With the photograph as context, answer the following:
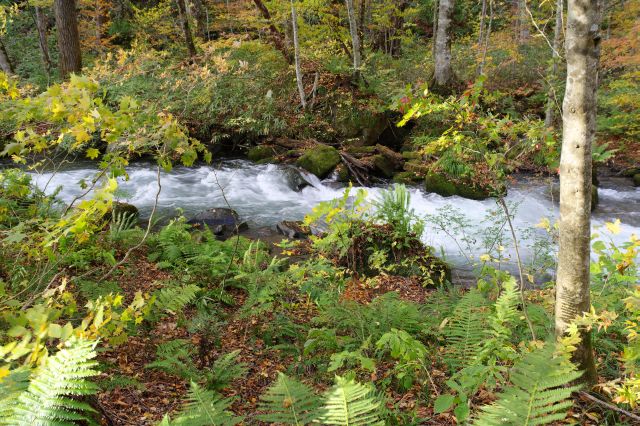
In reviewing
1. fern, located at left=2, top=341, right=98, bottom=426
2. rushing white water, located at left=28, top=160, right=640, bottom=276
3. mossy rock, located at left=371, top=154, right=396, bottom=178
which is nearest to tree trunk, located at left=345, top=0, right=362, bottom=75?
mossy rock, located at left=371, top=154, right=396, bottom=178

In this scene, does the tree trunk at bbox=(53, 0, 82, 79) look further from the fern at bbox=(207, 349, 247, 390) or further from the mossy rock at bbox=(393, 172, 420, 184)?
the fern at bbox=(207, 349, 247, 390)

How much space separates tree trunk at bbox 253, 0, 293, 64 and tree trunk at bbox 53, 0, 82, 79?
5.89m

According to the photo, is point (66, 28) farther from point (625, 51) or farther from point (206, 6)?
point (625, 51)

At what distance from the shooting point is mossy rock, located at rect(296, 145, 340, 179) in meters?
11.7

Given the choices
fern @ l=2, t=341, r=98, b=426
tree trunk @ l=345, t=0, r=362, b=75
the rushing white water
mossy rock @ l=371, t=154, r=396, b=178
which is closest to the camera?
fern @ l=2, t=341, r=98, b=426

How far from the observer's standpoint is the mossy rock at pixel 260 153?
1301cm

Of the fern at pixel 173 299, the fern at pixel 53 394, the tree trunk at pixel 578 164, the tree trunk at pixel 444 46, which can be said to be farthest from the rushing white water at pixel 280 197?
the fern at pixel 53 394

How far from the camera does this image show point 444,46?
45.0 feet

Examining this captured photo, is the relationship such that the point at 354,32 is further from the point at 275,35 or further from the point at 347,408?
the point at 347,408

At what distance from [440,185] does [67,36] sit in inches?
504

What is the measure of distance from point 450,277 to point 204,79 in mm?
10184

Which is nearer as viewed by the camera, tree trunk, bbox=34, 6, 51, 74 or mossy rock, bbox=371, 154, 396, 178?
mossy rock, bbox=371, 154, 396, 178

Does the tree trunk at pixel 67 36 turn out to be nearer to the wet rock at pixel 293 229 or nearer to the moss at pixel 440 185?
the wet rock at pixel 293 229

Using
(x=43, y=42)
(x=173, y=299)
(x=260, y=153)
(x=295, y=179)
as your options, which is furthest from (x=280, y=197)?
(x=43, y=42)
